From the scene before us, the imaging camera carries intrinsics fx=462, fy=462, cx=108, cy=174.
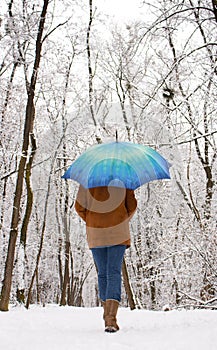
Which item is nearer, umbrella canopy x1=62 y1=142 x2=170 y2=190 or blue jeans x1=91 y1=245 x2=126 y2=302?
blue jeans x1=91 y1=245 x2=126 y2=302

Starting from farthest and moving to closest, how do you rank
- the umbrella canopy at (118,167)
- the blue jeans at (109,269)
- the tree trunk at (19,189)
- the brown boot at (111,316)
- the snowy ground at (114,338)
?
the tree trunk at (19,189), the umbrella canopy at (118,167), the blue jeans at (109,269), the brown boot at (111,316), the snowy ground at (114,338)

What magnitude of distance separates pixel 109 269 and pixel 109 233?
0.34m

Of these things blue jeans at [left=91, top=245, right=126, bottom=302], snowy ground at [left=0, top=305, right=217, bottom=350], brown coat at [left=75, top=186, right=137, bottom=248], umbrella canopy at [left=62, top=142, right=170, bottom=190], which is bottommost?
snowy ground at [left=0, top=305, right=217, bottom=350]

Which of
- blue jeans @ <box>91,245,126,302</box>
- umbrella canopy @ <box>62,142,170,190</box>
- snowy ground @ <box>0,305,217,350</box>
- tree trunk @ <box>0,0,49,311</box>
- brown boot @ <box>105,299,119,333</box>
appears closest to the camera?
snowy ground @ <box>0,305,217,350</box>

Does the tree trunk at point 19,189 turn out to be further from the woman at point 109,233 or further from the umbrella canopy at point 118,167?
the woman at point 109,233

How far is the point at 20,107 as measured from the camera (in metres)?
19.1

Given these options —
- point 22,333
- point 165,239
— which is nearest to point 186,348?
point 22,333

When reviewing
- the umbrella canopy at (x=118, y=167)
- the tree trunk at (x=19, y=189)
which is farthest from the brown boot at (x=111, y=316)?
the tree trunk at (x=19, y=189)

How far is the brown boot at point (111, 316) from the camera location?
421cm

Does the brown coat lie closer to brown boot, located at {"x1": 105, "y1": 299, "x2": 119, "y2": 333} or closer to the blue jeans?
the blue jeans

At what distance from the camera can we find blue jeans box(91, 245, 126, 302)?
4.39 metres

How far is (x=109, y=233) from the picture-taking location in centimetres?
445

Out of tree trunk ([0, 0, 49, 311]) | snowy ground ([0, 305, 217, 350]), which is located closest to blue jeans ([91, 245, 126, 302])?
snowy ground ([0, 305, 217, 350])

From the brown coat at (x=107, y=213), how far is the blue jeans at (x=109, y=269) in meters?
0.09
